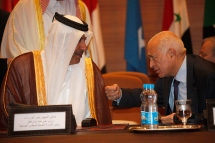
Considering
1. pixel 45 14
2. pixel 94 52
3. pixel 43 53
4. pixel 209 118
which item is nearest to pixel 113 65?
pixel 94 52

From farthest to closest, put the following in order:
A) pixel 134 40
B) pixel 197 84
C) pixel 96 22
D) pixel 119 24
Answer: pixel 119 24
pixel 134 40
pixel 96 22
pixel 197 84

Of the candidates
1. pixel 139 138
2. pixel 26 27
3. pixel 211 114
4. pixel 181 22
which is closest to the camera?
pixel 139 138

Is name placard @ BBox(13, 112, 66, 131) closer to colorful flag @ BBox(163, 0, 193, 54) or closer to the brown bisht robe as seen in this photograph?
the brown bisht robe

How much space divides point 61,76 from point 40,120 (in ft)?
3.12

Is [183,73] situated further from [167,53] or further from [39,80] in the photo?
[39,80]

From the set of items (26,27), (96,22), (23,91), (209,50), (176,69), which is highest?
(96,22)

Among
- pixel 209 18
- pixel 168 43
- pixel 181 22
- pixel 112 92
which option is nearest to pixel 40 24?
pixel 112 92

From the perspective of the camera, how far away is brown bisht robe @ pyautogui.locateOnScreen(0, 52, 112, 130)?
2043 millimetres

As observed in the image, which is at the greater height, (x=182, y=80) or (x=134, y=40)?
(x=134, y=40)

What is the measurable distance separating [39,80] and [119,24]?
370 centimetres

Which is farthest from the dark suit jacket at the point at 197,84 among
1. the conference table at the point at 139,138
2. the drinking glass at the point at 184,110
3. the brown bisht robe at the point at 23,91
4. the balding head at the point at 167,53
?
the conference table at the point at 139,138

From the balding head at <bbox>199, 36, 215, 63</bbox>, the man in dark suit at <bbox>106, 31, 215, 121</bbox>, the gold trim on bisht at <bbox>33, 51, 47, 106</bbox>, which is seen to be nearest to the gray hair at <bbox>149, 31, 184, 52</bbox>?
the man in dark suit at <bbox>106, 31, 215, 121</bbox>

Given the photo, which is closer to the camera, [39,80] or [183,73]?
[39,80]

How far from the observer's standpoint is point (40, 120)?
1.37 metres
